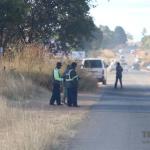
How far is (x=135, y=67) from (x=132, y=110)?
10721 centimetres

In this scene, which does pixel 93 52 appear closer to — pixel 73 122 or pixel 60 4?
pixel 60 4

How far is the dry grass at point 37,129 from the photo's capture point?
15348 mm

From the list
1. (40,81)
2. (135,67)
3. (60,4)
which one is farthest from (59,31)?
(135,67)

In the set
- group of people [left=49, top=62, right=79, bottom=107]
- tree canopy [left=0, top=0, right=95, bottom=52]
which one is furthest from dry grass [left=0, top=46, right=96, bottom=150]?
tree canopy [left=0, top=0, right=95, bottom=52]

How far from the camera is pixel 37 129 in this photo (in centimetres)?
1741

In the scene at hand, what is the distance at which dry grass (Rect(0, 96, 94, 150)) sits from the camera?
50.4ft

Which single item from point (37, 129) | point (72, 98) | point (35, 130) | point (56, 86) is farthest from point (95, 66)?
point (35, 130)

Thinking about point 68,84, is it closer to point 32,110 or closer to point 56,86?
point 56,86

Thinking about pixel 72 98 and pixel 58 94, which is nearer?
pixel 72 98

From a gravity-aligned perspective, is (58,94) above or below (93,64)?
below

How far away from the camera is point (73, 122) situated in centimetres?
2203

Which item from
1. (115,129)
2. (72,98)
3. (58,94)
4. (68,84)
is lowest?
(115,129)

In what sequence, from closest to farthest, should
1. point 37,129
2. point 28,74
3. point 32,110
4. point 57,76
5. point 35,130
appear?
1. point 35,130
2. point 37,129
3. point 32,110
4. point 57,76
5. point 28,74

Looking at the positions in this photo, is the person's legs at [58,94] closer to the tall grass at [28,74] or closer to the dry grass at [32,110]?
the dry grass at [32,110]
